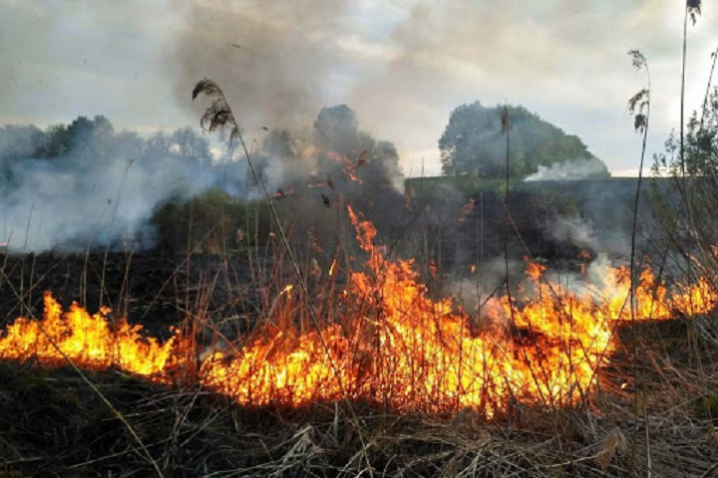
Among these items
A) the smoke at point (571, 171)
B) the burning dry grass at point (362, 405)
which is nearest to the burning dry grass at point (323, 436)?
the burning dry grass at point (362, 405)

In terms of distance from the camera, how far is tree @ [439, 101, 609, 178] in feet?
48.9

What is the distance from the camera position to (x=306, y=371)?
3889mm

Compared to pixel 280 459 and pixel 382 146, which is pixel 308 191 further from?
pixel 280 459

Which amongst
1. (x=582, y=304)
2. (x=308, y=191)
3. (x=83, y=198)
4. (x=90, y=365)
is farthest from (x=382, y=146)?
(x=83, y=198)

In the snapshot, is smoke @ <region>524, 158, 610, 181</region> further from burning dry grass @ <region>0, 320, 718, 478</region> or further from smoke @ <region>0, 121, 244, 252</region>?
burning dry grass @ <region>0, 320, 718, 478</region>

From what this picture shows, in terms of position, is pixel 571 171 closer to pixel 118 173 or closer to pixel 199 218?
pixel 199 218

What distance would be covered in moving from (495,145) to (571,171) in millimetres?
5911

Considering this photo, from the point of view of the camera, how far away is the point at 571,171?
20.3 metres

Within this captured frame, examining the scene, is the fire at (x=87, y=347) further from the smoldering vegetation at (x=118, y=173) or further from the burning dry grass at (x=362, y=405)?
the smoldering vegetation at (x=118, y=173)

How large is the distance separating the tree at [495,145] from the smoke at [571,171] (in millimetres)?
315

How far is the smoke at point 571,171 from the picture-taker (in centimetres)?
1866

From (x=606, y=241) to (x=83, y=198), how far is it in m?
11.1

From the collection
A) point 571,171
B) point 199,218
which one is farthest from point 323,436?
point 571,171

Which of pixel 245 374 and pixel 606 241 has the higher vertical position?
pixel 606 241
